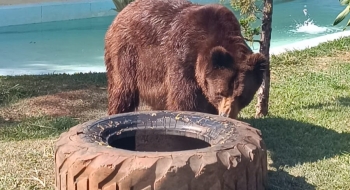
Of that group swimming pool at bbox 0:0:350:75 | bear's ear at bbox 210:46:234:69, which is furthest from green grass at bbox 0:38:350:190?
swimming pool at bbox 0:0:350:75

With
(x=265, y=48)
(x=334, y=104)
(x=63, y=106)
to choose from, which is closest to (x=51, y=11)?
(x=63, y=106)

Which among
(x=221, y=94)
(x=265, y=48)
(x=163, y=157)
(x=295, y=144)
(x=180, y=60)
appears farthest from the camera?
(x=265, y=48)

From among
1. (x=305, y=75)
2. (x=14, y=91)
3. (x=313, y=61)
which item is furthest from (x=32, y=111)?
(x=313, y=61)

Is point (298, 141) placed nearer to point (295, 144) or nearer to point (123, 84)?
point (295, 144)

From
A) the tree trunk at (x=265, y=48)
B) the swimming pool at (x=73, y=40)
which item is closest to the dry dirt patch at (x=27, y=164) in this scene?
the tree trunk at (x=265, y=48)

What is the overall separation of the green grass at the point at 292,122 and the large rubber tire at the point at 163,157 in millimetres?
853

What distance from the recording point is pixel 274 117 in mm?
5945

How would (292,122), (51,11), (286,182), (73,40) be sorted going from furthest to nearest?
(51,11), (73,40), (292,122), (286,182)

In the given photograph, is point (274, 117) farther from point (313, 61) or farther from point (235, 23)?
point (313, 61)

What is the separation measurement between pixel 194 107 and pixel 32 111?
2384mm

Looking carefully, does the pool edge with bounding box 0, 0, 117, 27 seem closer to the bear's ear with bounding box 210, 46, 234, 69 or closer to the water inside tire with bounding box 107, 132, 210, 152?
the bear's ear with bounding box 210, 46, 234, 69

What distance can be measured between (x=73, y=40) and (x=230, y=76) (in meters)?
10.6

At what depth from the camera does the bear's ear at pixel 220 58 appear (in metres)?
4.36

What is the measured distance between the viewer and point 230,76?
4.45 metres
